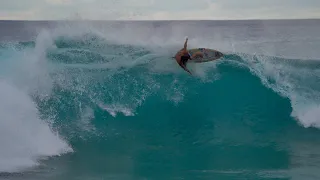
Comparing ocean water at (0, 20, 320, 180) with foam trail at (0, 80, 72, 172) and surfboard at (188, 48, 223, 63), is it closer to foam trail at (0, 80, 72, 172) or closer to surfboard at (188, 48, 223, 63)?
foam trail at (0, 80, 72, 172)

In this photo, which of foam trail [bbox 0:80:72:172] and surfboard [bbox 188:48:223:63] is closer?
foam trail [bbox 0:80:72:172]

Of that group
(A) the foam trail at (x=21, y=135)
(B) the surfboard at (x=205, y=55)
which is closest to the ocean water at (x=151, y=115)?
(A) the foam trail at (x=21, y=135)

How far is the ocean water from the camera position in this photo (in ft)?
31.5

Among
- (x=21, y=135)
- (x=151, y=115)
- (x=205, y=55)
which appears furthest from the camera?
(x=151, y=115)

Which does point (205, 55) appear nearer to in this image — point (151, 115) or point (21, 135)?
point (151, 115)

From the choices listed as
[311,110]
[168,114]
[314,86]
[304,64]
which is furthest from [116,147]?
[304,64]

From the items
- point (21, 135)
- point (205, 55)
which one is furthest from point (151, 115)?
point (21, 135)

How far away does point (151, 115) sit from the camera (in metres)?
12.3

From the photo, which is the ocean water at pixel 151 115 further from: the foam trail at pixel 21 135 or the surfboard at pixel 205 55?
the surfboard at pixel 205 55

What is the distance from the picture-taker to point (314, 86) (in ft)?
47.2

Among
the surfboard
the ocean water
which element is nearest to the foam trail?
the ocean water

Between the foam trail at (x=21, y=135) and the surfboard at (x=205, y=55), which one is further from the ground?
the surfboard at (x=205, y=55)

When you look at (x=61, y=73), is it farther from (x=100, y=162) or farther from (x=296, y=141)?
(x=296, y=141)

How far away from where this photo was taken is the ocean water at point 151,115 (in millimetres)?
9609
